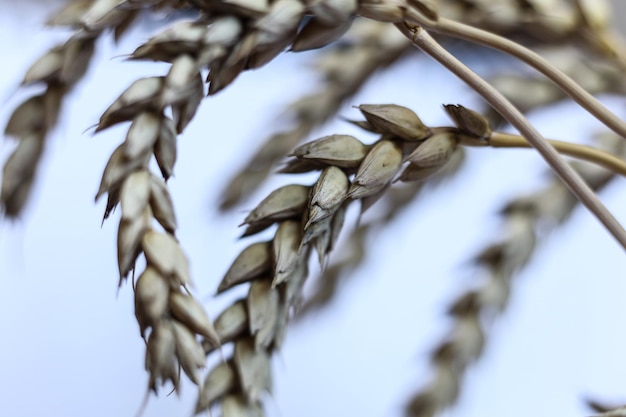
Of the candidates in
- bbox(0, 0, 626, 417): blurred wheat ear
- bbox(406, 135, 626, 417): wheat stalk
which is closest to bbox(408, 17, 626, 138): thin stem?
bbox(0, 0, 626, 417): blurred wheat ear

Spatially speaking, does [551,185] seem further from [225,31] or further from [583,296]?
[225,31]

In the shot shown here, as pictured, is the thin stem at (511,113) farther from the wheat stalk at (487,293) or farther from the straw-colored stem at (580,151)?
the wheat stalk at (487,293)

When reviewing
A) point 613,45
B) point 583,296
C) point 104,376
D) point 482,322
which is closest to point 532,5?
point 613,45

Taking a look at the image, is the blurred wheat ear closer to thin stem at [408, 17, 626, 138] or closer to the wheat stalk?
thin stem at [408, 17, 626, 138]

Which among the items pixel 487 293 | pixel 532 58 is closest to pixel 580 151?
pixel 532 58

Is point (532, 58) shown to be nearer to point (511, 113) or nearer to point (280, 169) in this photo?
point (511, 113)

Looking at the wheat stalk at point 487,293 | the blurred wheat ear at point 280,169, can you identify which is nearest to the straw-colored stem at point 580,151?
the blurred wheat ear at point 280,169
